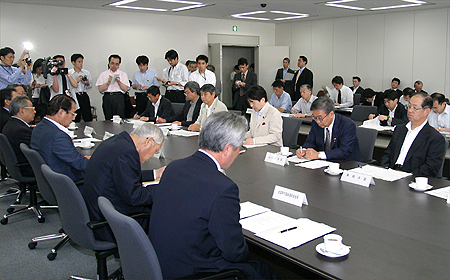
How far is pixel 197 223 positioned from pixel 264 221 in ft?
1.84

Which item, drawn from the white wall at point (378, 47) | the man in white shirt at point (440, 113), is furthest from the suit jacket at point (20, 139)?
the white wall at point (378, 47)

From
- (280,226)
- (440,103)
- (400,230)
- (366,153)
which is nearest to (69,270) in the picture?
(280,226)

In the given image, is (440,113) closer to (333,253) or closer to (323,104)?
(323,104)

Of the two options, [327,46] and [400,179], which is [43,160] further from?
[327,46]

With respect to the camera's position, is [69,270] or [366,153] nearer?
[69,270]

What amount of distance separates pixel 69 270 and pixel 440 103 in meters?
5.07

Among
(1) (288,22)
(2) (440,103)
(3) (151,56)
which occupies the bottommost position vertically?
(2) (440,103)

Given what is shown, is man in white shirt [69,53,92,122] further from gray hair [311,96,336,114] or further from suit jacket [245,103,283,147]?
gray hair [311,96,336,114]

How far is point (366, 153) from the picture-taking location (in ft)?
13.3

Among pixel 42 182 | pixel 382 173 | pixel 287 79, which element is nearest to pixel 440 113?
pixel 382 173

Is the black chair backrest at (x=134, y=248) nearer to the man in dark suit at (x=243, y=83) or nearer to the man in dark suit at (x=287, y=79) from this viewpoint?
the man in dark suit at (x=243, y=83)

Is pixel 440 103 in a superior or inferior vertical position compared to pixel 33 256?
superior

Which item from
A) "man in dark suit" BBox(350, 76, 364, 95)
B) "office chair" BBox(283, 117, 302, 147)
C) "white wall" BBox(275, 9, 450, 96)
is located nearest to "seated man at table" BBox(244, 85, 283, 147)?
"office chair" BBox(283, 117, 302, 147)

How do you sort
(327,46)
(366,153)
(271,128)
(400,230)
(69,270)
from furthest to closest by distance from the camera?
(327,46), (271,128), (366,153), (69,270), (400,230)
